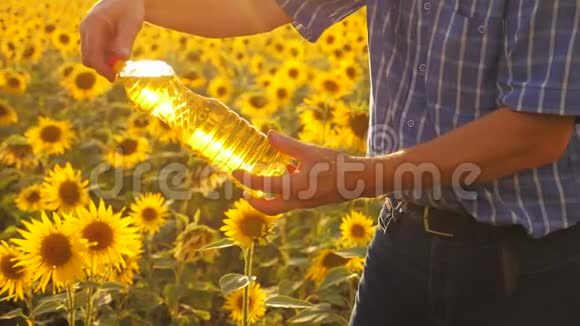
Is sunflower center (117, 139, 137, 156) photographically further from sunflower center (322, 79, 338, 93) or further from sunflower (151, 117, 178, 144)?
sunflower center (322, 79, 338, 93)

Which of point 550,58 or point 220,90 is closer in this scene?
A: point 550,58

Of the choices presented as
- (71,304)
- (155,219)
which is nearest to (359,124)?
(155,219)

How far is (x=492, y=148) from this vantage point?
1370 mm

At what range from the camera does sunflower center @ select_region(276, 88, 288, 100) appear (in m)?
5.47

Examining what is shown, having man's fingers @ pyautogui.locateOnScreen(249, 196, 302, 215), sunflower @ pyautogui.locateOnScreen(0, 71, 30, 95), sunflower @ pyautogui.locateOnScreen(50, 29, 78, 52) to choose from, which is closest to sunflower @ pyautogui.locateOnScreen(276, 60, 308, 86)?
sunflower @ pyautogui.locateOnScreen(0, 71, 30, 95)

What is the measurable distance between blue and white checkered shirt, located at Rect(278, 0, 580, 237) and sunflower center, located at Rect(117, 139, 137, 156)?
2.83 metres

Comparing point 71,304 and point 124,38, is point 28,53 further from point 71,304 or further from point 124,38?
point 124,38

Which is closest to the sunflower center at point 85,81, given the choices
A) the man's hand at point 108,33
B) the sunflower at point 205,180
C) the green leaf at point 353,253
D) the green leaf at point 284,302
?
the sunflower at point 205,180

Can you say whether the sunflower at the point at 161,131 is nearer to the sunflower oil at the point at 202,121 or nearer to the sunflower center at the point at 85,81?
the sunflower center at the point at 85,81

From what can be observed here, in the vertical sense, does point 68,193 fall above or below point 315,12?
below

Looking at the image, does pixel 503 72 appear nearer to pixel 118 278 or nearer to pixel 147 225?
pixel 118 278

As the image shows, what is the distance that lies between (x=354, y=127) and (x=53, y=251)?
1777 mm

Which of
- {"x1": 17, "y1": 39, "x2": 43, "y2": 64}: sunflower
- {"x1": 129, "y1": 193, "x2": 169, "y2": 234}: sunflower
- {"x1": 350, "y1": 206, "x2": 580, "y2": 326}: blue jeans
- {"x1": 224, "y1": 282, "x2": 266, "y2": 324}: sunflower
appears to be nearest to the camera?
{"x1": 350, "y1": 206, "x2": 580, "y2": 326}: blue jeans

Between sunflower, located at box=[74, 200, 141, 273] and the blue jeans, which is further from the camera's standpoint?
sunflower, located at box=[74, 200, 141, 273]
